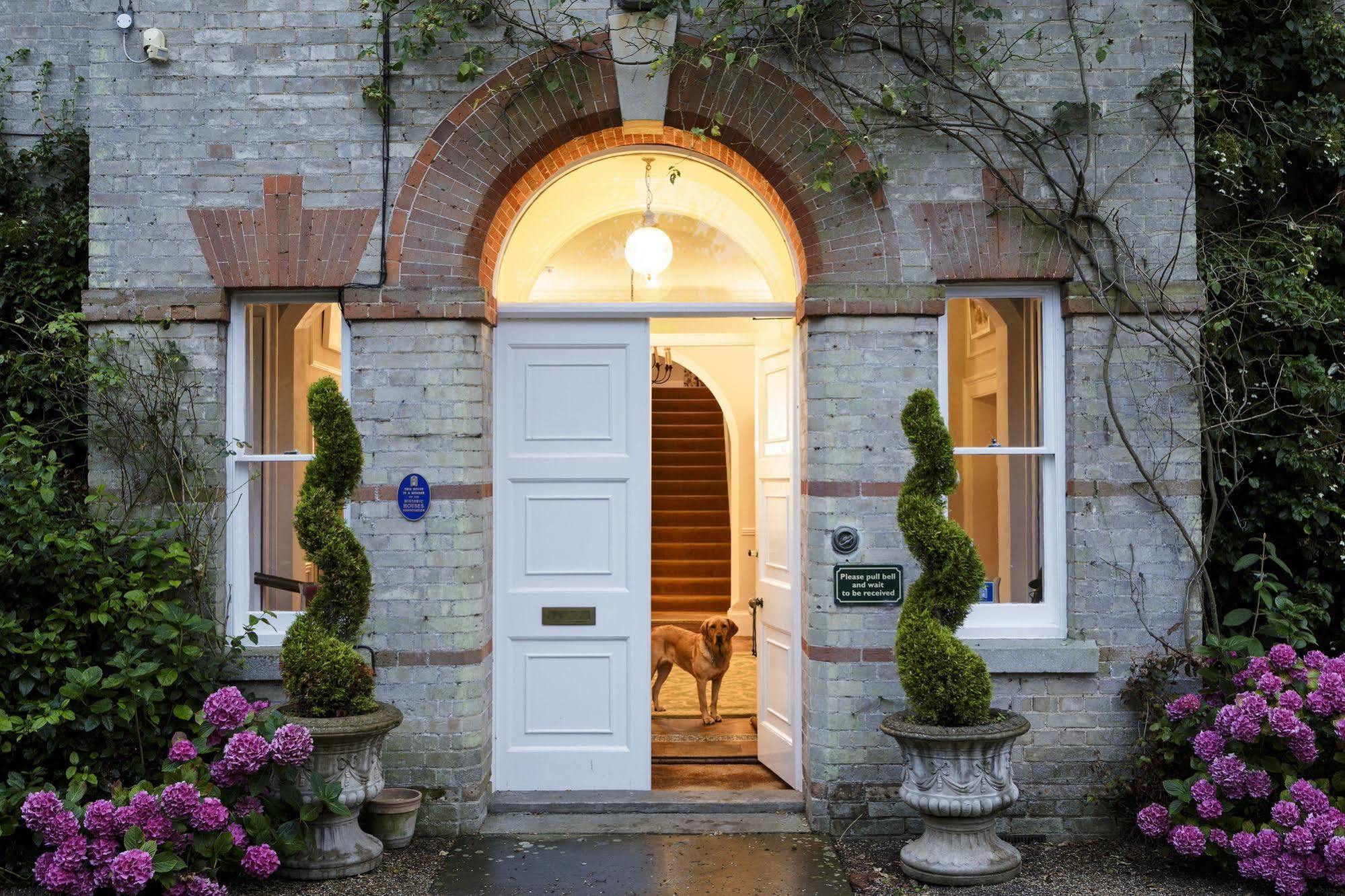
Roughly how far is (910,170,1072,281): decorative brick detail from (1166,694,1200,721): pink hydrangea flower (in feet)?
7.62

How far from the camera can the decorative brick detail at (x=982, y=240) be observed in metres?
6.31

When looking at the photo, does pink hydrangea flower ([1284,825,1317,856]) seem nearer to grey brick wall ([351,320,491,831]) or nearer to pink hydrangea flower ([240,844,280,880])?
grey brick wall ([351,320,491,831])

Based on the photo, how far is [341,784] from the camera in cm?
543

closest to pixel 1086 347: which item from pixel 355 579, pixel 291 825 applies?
pixel 355 579

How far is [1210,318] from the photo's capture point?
6359mm

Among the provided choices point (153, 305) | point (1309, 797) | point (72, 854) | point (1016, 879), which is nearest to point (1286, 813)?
point (1309, 797)

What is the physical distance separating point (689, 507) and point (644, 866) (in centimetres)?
1041

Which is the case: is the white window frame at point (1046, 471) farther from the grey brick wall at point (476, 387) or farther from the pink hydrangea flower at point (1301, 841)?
the pink hydrangea flower at point (1301, 841)

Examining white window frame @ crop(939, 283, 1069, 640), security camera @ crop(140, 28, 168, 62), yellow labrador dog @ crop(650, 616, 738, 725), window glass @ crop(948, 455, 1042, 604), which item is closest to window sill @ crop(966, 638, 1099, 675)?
white window frame @ crop(939, 283, 1069, 640)

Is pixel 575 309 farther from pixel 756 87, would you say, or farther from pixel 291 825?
pixel 291 825

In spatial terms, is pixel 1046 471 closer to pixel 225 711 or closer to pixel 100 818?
pixel 225 711

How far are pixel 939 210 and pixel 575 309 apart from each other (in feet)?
7.03

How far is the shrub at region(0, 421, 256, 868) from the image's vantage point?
5.51 meters

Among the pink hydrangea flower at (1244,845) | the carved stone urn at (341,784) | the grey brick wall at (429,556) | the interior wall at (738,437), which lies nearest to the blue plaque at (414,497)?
the grey brick wall at (429,556)
